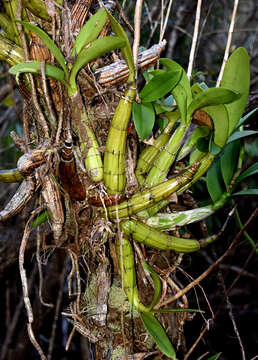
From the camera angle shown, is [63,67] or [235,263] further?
[235,263]

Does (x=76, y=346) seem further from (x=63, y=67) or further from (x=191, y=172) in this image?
(x=63, y=67)

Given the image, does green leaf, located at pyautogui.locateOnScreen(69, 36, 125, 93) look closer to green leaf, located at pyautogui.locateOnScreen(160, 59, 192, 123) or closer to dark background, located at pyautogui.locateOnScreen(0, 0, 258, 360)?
green leaf, located at pyautogui.locateOnScreen(160, 59, 192, 123)

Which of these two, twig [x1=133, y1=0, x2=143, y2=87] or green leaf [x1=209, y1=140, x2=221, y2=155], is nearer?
twig [x1=133, y1=0, x2=143, y2=87]

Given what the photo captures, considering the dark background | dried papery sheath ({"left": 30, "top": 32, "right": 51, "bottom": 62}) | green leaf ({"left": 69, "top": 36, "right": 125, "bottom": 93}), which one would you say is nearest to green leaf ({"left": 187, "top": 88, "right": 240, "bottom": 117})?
green leaf ({"left": 69, "top": 36, "right": 125, "bottom": 93})

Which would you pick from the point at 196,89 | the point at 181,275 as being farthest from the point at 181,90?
the point at 181,275

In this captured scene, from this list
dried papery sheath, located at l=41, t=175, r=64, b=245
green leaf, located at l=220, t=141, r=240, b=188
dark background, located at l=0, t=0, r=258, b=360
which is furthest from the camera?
dark background, located at l=0, t=0, r=258, b=360

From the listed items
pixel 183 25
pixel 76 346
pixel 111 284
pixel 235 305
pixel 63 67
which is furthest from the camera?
pixel 235 305

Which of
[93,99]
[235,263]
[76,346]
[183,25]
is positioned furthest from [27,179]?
[235,263]

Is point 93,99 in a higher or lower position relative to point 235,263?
higher
